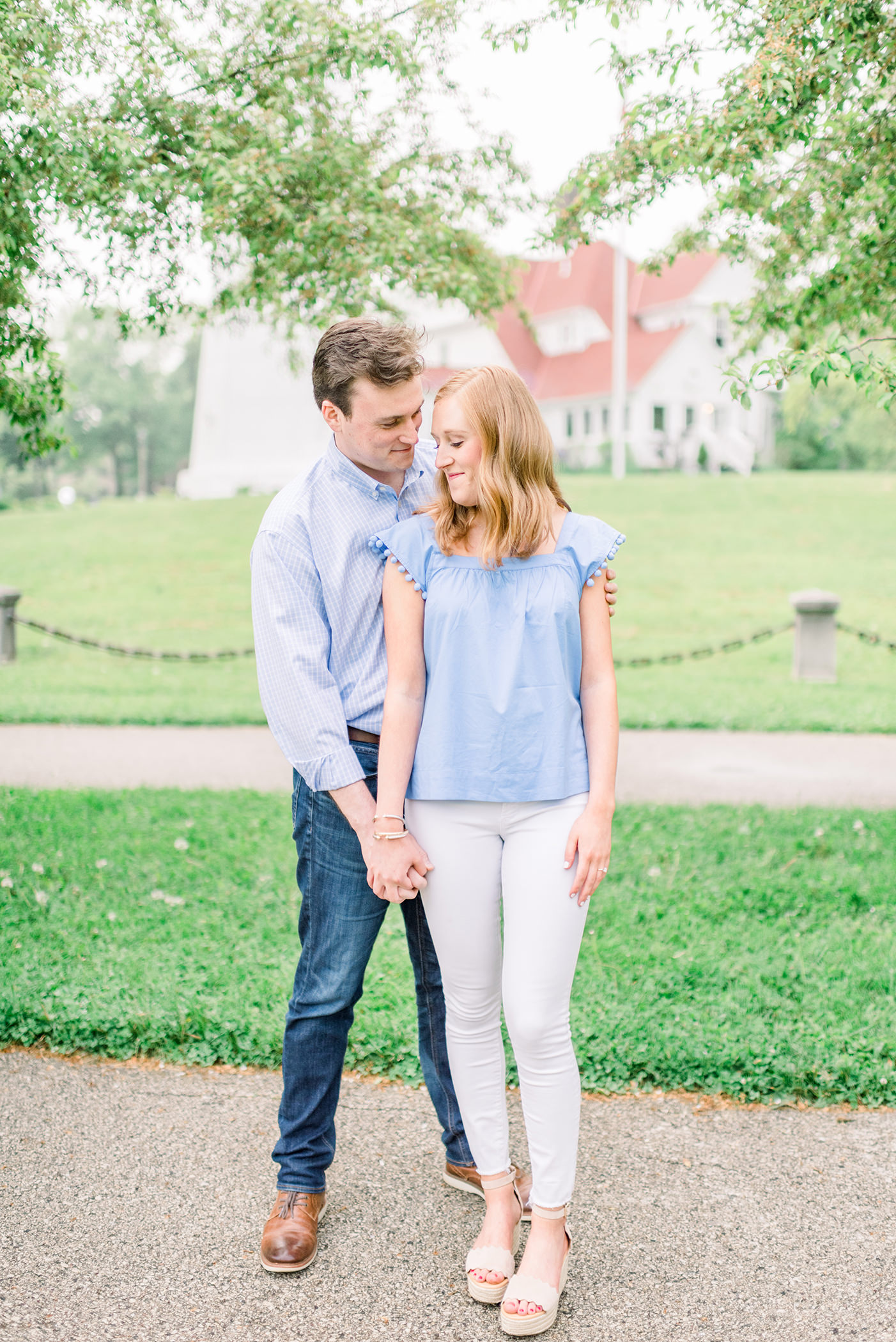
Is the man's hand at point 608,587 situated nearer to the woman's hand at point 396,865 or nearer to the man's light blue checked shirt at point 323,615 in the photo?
the man's light blue checked shirt at point 323,615

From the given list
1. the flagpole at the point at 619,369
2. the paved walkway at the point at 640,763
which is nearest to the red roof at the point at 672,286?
the flagpole at the point at 619,369

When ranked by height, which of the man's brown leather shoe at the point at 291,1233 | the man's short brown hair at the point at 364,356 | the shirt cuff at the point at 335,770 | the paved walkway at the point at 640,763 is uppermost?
the man's short brown hair at the point at 364,356

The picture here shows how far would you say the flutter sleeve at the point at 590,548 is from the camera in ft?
7.91

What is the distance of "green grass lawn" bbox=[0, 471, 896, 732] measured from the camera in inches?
395

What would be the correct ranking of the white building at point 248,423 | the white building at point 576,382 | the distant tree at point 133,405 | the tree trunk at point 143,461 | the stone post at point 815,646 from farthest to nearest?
the tree trunk at point 143,461, the distant tree at point 133,405, the white building at point 576,382, the white building at point 248,423, the stone post at point 815,646

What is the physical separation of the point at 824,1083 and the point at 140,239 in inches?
165

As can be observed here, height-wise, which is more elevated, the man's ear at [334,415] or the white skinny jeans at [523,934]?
the man's ear at [334,415]

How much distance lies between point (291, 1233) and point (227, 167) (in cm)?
376

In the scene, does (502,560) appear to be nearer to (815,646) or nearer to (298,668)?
(298,668)

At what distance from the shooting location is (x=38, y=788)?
6.71m

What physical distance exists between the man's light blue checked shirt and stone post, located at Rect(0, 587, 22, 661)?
10375 millimetres

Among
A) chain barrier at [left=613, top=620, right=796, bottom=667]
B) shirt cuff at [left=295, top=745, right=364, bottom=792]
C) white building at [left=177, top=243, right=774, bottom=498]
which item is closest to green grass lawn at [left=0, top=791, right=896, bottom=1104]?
shirt cuff at [left=295, top=745, right=364, bottom=792]

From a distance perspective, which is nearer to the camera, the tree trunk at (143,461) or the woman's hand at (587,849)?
the woman's hand at (587,849)

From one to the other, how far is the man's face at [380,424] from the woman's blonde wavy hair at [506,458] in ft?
0.31
